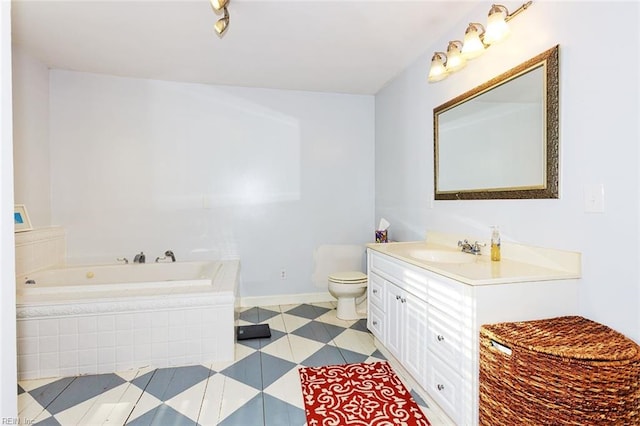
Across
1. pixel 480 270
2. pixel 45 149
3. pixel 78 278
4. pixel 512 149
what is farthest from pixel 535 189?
pixel 45 149

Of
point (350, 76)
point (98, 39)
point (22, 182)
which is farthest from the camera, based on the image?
point (350, 76)

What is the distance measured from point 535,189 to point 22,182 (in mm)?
3700

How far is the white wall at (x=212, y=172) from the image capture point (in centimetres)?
319

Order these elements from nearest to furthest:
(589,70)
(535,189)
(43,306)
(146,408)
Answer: (589,70) < (535,189) < (146,408) < (43,306)

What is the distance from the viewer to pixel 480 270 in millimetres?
1547

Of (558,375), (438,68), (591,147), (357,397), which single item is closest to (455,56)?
(438,68)

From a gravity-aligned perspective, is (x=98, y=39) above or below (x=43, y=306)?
above

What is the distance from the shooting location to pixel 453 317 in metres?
1.49

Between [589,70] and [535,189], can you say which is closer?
[589,70]


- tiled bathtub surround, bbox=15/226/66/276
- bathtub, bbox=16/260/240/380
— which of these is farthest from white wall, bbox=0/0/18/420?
tiled bathtub surround, bbox=15/226/66/276

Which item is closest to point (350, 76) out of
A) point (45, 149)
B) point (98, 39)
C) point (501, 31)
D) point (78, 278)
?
point (501, 31)

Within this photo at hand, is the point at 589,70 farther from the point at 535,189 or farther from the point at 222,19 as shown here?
the point at 222,19

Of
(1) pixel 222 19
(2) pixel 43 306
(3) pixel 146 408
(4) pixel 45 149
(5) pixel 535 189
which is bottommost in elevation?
(3) pixel 146 408

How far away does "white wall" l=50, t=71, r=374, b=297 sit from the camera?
319 cm
